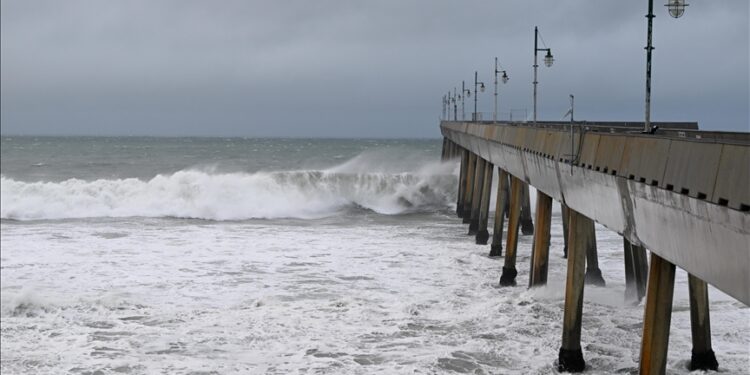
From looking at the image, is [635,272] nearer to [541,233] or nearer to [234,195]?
[541,233]

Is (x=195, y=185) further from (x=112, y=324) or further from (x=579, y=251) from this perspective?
(x=579, y=251)

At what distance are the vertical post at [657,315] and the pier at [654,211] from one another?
0.03 feet

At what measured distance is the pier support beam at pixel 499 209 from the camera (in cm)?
2236

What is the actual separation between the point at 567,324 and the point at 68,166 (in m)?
72.3

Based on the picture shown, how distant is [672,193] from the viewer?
7.81 m

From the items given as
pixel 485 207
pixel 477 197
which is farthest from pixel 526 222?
pixel 485 207

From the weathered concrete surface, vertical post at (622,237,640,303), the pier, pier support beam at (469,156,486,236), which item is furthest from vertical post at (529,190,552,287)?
pier support beam at (469,156,486,236)

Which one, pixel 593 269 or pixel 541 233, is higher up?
pixel 541 233

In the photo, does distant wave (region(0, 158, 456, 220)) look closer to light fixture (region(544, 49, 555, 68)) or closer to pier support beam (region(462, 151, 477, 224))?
pier support beam (region(462, 151, 477, 224))

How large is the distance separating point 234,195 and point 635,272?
98.5 feet

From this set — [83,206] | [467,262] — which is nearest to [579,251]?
[467,262]

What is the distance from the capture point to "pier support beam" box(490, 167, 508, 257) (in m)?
22.4

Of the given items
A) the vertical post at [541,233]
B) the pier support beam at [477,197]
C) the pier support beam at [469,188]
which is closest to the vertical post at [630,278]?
the vertical post at [541,233]

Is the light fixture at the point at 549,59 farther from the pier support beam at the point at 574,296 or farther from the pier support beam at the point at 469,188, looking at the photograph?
the pier support beam at the point at 469,188
